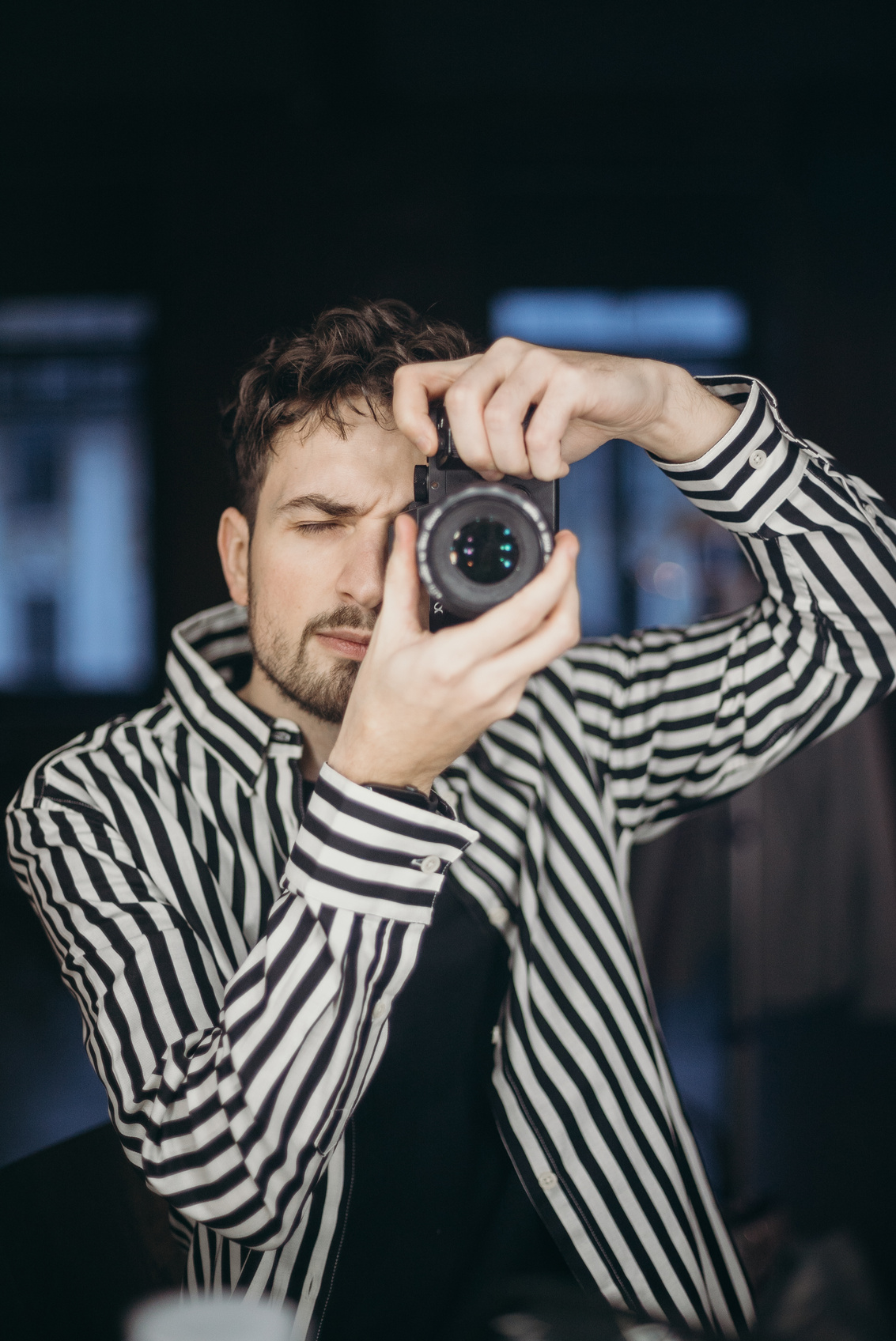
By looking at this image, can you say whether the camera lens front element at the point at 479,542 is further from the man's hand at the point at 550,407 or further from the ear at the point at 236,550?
the ear at the point at 236,550

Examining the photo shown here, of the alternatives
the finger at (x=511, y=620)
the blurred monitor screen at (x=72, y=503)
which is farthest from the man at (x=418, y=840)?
the blurred monitor screen at (x=72, y=503)

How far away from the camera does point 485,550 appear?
31.7 inches

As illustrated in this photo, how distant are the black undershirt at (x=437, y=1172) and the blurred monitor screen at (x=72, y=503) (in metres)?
3.55

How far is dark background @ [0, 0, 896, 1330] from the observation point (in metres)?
3.70

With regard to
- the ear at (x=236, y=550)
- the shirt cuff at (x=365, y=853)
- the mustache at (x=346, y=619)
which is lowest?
the shirt cuff at (x=365, y=853)

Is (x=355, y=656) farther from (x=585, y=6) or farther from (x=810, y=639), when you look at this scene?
(x=585, y=6)

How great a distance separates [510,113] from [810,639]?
11.6 ft

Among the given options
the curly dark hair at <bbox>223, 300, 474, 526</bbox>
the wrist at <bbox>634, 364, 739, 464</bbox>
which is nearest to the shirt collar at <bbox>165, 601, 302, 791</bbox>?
the curly dark hair at <bbox>223, 300, 474, 526</bbox>

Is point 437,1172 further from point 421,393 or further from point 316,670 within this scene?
point 421,393

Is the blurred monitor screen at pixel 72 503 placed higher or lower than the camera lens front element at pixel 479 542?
higher

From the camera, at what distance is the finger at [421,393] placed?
37.3 inches

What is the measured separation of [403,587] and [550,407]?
9.8 inches

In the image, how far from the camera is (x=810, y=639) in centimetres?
115

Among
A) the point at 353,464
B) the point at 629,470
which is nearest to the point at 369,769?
the point at 353,464
